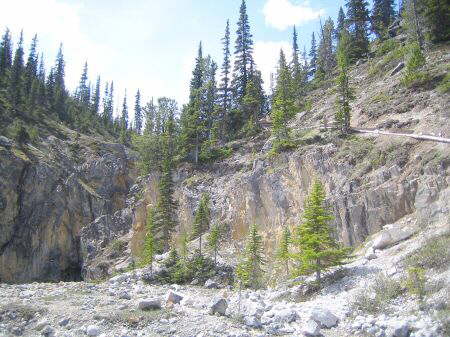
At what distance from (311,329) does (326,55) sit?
6932 centimetres

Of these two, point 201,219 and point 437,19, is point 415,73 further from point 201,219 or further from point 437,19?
point 201,219

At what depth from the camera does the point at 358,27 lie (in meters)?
76.3

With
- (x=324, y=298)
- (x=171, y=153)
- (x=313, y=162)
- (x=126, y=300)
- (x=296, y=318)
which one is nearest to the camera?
(x=296, y=318)

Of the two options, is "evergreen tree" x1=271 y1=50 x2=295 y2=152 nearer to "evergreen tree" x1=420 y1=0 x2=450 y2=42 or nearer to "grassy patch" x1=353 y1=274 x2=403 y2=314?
"evergreen tree" x1=420 y1=0 x2=450 y2=42

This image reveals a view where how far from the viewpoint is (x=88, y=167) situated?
245 ft

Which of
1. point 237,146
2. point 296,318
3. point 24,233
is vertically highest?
point 237,146

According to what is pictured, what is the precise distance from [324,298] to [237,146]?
1429 inches

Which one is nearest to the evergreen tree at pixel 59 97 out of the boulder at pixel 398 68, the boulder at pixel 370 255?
the boulder at pixel 398 68

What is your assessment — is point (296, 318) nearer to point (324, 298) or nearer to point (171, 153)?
point (324, 298)

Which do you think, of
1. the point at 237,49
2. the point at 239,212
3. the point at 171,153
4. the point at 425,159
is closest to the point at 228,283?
the point at 239,212

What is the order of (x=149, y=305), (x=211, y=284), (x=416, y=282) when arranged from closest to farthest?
(x=416, y=282) → (x=149, y=305) → (x=211, y=284)

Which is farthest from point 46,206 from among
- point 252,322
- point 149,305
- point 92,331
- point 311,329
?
point 311,329

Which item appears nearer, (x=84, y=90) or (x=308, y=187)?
(x=308, y=187)

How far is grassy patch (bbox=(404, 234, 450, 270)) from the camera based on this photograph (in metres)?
21.0
